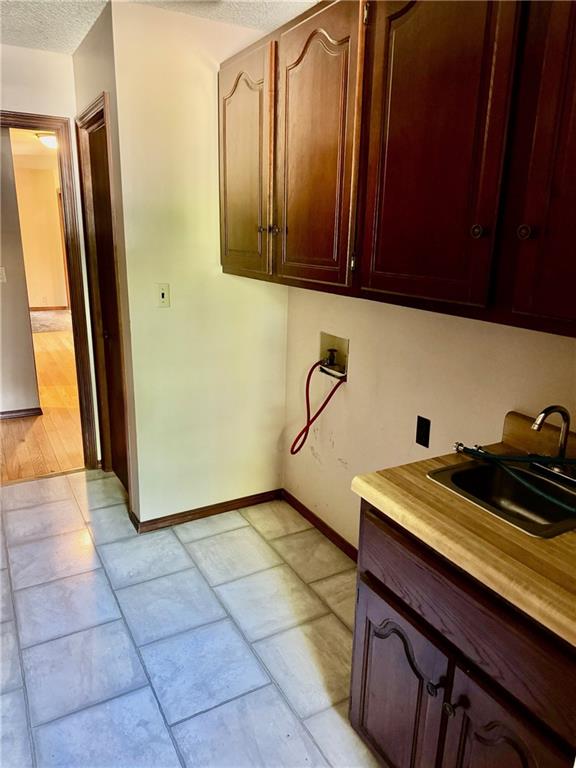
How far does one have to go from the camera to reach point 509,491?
148 centimetres

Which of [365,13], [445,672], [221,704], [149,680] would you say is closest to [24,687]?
[149,680]

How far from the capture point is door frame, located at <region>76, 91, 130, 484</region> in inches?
96.8

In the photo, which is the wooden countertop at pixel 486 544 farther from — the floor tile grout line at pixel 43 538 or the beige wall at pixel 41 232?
the beige wall at pixel 41 232

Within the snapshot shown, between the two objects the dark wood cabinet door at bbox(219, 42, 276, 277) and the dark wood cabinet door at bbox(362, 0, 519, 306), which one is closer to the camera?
the dark wood cabinet door at bbox(362, 0, 519, 306)

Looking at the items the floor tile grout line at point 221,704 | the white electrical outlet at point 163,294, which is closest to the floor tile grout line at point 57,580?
the floor tile grout line at point 221,704

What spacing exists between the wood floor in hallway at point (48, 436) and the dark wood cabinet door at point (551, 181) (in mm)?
3226

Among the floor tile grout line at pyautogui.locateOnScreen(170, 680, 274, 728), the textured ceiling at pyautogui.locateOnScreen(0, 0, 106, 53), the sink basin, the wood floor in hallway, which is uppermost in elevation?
the textured ceiling at pyautogui.locateOnScreen(0, 0, 106, 53)

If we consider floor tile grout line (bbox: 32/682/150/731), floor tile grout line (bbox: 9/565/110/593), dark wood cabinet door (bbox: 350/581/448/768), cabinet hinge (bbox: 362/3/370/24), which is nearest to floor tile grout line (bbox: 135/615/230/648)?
floor tile grout line (bbox: 32/682/150/731)

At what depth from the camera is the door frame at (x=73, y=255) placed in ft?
9.57

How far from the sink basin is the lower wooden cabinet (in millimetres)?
201

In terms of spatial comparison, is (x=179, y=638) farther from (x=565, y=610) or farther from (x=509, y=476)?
(x=565, y=610)

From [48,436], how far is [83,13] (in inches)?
112

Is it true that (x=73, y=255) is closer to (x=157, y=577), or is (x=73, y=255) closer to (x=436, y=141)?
(x=157, y=577)

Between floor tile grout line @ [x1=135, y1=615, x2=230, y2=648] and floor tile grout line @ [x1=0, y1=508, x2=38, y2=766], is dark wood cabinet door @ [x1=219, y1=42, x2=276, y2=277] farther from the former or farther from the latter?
floor tile grout line @ [x1=0, y1=508, x2=38, y2=766]
